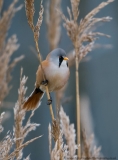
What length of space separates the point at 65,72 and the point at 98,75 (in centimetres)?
290

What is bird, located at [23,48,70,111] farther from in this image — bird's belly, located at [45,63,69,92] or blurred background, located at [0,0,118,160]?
blurred background, located at [0,0,118,160]

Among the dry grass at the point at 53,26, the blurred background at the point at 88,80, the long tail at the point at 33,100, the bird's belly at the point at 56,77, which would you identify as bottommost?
the long tail at the point at 33,100

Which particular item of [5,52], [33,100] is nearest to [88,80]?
[5,52]

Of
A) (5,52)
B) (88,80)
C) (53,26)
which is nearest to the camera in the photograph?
(5,52)

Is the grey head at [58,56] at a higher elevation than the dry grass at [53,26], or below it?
below

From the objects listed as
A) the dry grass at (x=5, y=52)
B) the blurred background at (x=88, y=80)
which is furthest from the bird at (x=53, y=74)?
the blurred background at (x=88, y=80)

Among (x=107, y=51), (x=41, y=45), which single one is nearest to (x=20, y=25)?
(x=41, y=45)

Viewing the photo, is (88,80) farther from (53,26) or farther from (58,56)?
(58,56)

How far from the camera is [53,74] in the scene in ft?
6.70

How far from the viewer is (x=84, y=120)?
2154mm

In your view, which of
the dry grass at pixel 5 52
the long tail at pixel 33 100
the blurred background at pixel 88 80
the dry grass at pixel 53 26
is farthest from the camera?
the blurred background at pixel 88 80

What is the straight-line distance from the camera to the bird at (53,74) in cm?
202

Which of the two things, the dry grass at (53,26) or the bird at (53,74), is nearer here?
the bird at (53,74)

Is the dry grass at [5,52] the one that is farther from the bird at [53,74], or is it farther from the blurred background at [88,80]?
the blurred background at [88,80]
